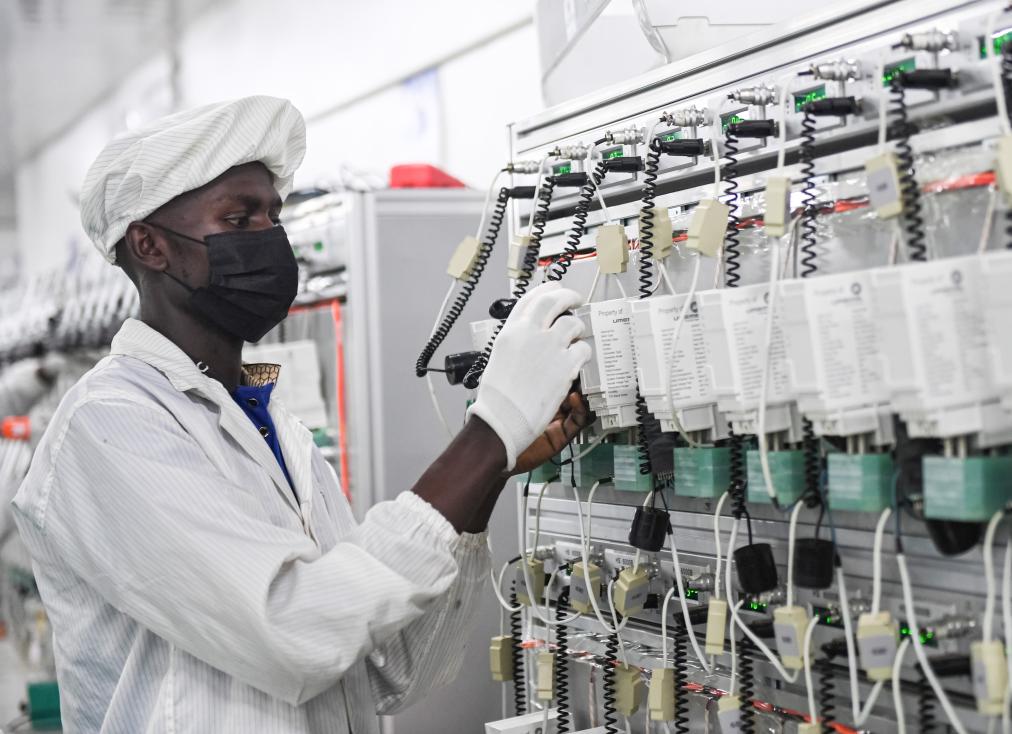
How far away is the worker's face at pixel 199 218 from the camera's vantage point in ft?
5.08

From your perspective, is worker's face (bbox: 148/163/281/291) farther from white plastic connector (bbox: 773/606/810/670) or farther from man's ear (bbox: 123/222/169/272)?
white plastic connector (bbox: 773/606/810/670)

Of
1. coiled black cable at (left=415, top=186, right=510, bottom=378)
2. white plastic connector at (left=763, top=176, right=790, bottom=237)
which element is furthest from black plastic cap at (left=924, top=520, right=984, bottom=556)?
coiled black cable at (left=415, top=186, right=510, bottom=378)

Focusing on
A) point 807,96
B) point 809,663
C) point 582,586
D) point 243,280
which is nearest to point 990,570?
point 809,663

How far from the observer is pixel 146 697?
1414 millimetres

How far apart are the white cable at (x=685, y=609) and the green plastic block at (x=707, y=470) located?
4.7 inches

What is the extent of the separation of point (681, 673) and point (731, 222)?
636 millimetres

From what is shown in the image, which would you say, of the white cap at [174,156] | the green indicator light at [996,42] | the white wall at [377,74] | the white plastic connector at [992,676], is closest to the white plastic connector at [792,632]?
the white plastic connector at [992,676]

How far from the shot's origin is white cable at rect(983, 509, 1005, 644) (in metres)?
1.07

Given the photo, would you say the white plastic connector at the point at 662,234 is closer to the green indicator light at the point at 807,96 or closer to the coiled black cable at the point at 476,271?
the green indicator light at the point at 807,96

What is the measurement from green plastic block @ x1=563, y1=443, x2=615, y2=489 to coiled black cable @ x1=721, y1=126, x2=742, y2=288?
37cm

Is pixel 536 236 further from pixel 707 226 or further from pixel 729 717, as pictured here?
pixel 729 717

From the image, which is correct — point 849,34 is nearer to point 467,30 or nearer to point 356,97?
point 467,30

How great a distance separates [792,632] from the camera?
124 cm

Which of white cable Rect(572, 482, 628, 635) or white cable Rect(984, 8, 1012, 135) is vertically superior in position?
white cable Rect(984, 8, 1012, 135)
